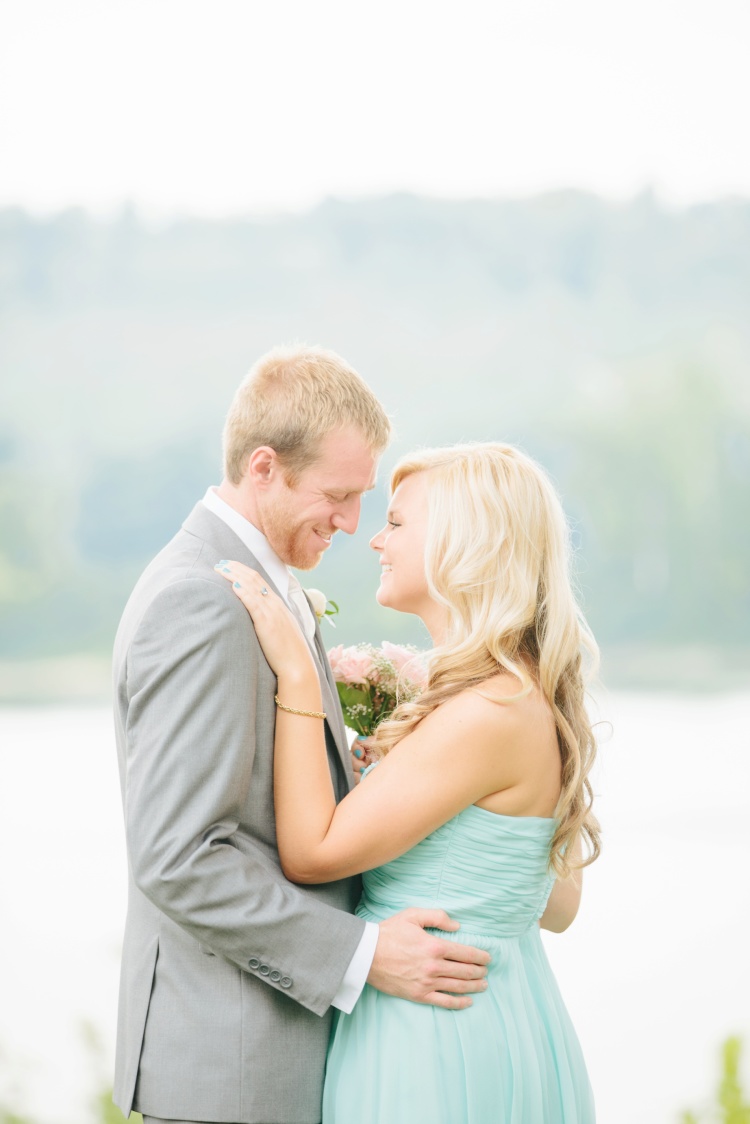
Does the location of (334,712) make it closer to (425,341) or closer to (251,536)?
(251,536)

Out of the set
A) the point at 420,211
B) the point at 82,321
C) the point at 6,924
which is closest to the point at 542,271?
the point at 420,211

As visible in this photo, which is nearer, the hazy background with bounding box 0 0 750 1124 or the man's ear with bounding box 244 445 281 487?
the man's ear with bounding box 244 445 281 487

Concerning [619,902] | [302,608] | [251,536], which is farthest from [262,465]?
[619,902]

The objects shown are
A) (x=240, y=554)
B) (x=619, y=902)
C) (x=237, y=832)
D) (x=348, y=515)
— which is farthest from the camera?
(x=619, y=902)

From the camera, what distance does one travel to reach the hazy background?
4.37 m

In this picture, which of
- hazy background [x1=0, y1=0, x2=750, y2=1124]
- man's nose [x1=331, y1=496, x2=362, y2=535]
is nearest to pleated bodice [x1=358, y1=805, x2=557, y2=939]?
man's nose [x1=331, y1=496, x2=362, y2=535]

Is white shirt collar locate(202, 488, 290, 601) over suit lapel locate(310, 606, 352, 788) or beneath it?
over

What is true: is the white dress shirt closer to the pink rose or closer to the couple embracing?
the couple embracing

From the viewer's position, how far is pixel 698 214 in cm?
482

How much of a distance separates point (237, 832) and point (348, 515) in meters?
0.54

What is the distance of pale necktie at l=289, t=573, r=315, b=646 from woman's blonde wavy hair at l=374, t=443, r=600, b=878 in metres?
0.21

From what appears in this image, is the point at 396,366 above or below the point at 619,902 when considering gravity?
above

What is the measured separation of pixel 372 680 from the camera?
2066 millimetres

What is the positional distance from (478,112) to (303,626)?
316 centimetres
